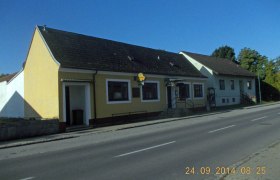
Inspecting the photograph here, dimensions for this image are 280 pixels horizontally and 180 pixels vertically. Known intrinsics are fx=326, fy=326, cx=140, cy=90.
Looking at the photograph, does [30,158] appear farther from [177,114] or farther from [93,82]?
[177,114]

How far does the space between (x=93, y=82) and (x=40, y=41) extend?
4.92 metres

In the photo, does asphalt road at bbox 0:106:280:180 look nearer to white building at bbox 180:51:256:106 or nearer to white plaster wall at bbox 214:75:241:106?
white building at bbox 180:51:256:106

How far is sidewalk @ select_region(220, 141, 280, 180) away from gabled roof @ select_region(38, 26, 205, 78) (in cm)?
1543

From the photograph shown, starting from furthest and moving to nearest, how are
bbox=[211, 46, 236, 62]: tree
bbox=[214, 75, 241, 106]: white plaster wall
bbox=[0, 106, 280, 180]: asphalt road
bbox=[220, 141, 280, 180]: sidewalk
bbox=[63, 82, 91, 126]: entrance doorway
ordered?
bbox=[211, 46, 236, 62]: tree, bbox=[214, 75, 241, 106]: white plaster wall, bbox=[63, 82, 91, 126]: entrance doorway, bbox=[0, 106, 280, 180]: asphalt road, bbox=[220, 141, 280, 180]: sidewalk

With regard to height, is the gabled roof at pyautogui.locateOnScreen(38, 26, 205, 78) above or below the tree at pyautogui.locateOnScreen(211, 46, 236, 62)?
below

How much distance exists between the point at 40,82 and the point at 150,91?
9705 mm

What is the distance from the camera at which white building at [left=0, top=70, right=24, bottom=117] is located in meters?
27.0

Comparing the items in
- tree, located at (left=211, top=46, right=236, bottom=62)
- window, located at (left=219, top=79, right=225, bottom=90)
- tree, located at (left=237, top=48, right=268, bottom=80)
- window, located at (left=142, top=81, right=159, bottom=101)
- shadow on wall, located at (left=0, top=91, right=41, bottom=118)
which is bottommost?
shadow on wall, located at (left=0, top=91, right=41, bottom=118)

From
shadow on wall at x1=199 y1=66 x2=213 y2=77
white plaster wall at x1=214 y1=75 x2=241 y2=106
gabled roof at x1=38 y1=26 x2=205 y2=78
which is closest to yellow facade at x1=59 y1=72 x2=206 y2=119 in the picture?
gabled roof at x1=38 y1=26 x2=205 y2=78

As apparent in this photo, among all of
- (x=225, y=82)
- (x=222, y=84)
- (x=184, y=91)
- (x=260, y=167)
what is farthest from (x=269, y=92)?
(x=260, y=167)

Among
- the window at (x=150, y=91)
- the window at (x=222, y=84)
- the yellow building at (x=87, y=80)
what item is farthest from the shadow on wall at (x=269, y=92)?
the window at (x=150, y=91)

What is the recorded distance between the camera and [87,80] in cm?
2272

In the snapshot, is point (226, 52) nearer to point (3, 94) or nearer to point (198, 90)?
point (198, 90)

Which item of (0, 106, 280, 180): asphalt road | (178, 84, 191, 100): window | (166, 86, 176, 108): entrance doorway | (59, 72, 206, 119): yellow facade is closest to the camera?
(0, 106, 280, 180): asphalt road
